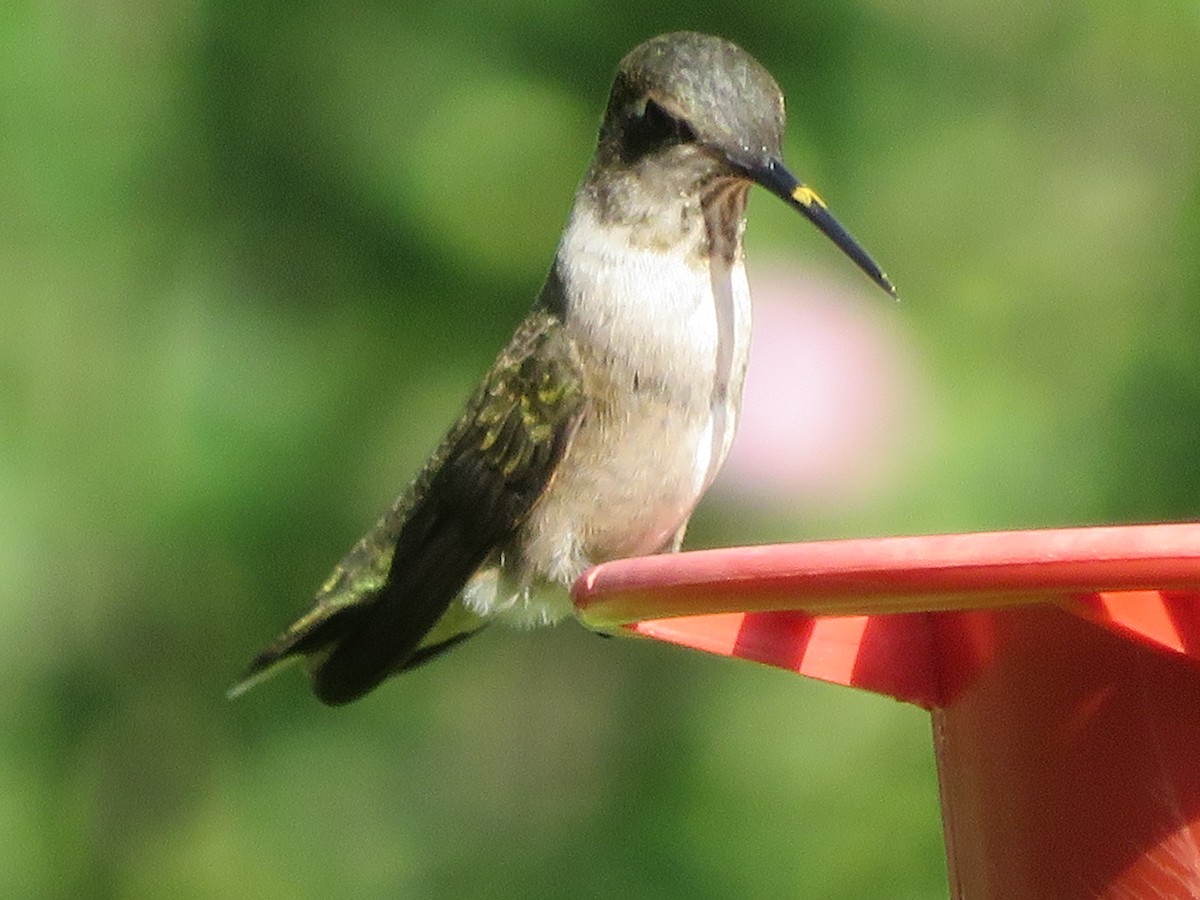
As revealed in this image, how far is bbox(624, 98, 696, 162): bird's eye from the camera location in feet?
10.4

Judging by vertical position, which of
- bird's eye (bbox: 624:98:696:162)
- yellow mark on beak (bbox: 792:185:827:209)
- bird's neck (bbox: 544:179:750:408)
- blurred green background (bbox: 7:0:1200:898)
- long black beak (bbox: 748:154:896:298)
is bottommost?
blurred green background (bbox: 7:0:1200:898)

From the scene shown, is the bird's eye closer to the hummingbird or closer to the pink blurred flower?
the hummingbird

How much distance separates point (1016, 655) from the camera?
2008 mm

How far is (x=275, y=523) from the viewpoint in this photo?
4203mm

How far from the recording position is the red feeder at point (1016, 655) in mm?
1560

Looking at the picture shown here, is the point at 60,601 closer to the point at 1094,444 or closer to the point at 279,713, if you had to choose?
the point at 279,713

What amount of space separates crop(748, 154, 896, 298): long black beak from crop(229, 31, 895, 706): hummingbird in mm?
13

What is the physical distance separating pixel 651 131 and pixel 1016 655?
4.75 feet

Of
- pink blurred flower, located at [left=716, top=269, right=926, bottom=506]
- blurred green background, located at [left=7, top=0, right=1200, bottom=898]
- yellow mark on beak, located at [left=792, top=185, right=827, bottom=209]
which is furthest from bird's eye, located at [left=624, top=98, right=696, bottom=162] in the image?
blurred green background, located at [left=7, top=0, right=1200, bottom=898]

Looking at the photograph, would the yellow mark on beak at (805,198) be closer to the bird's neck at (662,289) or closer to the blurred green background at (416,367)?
the bird's neck at (662,289)

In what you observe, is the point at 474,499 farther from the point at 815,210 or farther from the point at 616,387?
the point at 815,210

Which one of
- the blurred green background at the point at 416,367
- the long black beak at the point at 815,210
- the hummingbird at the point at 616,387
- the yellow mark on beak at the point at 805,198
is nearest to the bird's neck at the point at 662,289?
the hummingbird at the point at 616,387

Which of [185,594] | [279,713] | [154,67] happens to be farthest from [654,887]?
[154,67]

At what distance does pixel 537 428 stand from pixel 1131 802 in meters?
1.47
